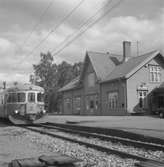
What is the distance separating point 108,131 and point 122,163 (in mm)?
6848

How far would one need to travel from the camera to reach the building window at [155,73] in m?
31.8

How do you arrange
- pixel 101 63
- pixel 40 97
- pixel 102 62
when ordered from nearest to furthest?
pixel 40 97, pixel 101 63, pixel 102 62

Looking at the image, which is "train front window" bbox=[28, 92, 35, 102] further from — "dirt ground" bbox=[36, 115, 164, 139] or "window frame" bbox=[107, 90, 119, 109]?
"window frame" bbox=[107, 90, 119, 109]

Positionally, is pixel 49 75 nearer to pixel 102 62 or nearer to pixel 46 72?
pixel 46 72

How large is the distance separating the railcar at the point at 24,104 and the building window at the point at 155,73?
1449cm

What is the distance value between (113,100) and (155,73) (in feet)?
17.4

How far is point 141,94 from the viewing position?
31.0 metres

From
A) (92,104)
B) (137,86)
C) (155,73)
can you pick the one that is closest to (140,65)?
(137,86)

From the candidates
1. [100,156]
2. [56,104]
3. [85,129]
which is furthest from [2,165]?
[56,104]

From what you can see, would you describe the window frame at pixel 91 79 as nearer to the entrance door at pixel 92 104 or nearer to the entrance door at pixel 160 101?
the entrance door at pixel 92 104

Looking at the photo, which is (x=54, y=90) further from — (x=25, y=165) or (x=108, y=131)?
(x=25, y=165)

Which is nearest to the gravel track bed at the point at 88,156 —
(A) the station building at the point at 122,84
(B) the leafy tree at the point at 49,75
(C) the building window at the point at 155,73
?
(A) the station building at the point at 122,84

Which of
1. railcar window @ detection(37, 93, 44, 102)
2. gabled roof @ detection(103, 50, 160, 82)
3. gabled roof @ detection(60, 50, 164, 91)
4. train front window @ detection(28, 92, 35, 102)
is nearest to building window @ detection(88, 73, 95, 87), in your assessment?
gabled roof @ detection(60, 50, 164, 91)

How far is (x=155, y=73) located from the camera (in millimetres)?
32188
